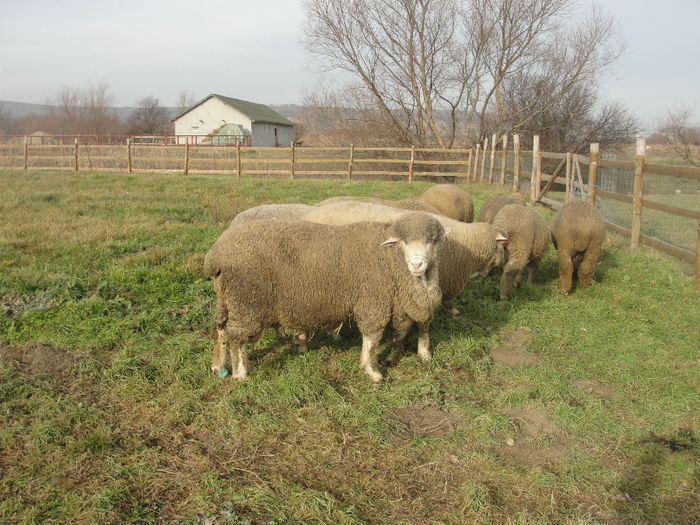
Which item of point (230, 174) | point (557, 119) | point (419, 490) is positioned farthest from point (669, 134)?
point (419, 490)

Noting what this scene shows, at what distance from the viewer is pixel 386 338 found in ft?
18.8

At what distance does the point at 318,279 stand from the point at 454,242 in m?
2.35

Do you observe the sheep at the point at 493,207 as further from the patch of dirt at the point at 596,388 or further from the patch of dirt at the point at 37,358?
the patch of dirt at the point at 37,358

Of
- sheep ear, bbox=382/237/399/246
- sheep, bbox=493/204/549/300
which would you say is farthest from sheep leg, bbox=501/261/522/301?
sheep ear, bbox=382/237/399/246

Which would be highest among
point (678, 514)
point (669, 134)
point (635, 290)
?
point (669, 134)

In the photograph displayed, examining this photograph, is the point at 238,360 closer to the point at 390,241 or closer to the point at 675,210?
the point at 390,241

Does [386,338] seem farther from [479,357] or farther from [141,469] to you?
[141,469]

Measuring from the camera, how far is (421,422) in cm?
408

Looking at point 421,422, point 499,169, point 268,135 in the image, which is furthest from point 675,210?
point 268,135

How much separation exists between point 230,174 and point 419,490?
2094 cm

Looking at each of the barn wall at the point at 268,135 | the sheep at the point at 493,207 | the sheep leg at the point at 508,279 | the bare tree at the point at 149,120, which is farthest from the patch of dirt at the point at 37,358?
the bare tree at the point at 149,120

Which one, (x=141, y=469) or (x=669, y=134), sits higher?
(x=669, y=134)

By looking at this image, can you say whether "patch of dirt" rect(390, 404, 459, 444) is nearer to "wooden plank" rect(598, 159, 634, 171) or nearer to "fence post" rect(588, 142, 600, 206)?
"wooden plank" rect(598, 159, 634, 171)

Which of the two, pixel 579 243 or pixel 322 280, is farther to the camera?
pixel 579 243
